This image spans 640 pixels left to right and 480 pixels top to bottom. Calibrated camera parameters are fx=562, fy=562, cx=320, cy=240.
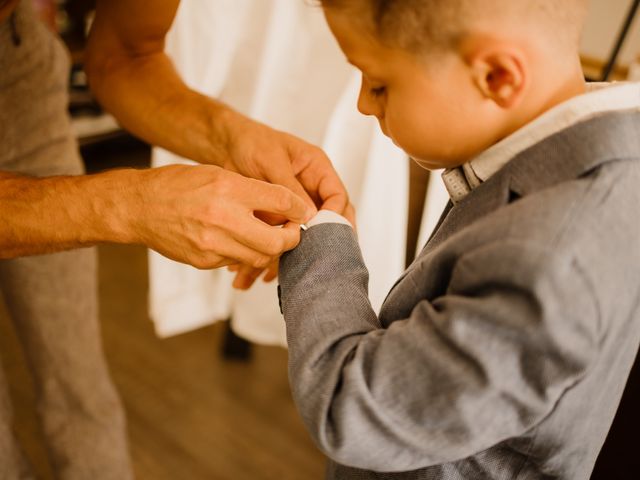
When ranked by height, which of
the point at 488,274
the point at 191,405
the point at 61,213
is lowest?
the point at 191,405

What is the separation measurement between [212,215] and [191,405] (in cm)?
85

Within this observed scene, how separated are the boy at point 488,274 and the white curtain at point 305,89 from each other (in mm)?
423

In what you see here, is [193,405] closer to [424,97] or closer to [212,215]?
[212,215]

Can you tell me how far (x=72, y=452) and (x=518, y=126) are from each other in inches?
36.1

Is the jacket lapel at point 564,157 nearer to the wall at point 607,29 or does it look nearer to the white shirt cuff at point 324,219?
the white shirt cuff at point 324,219

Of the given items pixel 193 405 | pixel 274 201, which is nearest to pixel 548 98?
pixel 274 201

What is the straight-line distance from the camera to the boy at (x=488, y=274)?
0.36m

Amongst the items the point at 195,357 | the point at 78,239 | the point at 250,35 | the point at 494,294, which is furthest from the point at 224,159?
the point at 195,357

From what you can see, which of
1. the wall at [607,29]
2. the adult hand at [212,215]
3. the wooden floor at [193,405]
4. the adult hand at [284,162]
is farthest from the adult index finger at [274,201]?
the wall at [607,29]

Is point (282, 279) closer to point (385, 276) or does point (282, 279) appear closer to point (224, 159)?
point (224, 159)

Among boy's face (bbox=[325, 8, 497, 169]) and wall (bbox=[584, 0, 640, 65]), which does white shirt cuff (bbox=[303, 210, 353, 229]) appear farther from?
wall (bbox=[584, 0, 640, 65])

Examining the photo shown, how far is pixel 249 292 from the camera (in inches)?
44.9

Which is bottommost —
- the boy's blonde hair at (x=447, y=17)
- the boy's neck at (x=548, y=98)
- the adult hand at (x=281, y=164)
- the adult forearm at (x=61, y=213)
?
the adult forearm at (x=61, y=213)

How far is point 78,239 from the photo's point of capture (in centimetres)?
62
